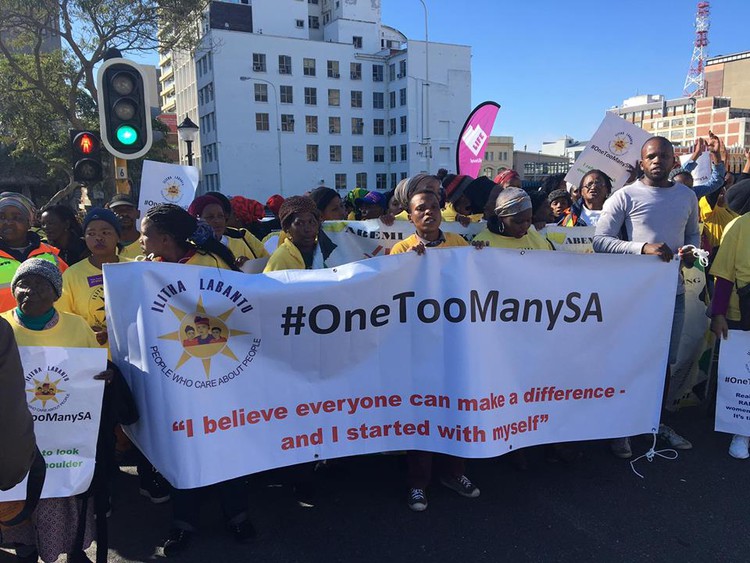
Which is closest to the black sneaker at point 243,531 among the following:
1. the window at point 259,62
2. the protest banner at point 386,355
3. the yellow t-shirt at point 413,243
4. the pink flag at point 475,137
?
the protest banner at point 386,355

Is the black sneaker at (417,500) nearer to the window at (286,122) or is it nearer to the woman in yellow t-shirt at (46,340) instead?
the woman in yellow t-shirt at (46,340)

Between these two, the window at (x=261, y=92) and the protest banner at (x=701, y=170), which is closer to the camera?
the protest banner at (x=701, y=170)

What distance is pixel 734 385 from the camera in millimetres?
4125

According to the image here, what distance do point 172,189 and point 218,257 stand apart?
3.38m

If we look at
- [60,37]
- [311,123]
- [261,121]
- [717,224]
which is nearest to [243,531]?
[717,224]

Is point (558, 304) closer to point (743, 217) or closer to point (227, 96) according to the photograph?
point (743, 217)

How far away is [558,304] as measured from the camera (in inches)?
138

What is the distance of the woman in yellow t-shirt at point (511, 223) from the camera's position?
3.79m

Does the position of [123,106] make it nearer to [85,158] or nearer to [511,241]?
[85,158]

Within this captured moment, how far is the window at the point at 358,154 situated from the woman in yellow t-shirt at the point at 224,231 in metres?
59.4

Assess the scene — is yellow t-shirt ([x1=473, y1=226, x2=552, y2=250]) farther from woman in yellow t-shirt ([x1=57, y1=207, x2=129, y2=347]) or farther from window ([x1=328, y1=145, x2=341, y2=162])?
window ([x1=328, y1=145, x2=341, y2=162])

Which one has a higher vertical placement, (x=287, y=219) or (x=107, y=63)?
(x=107, y=63)

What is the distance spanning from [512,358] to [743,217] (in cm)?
211

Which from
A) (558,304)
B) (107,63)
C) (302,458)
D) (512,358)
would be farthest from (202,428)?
(107,63)
